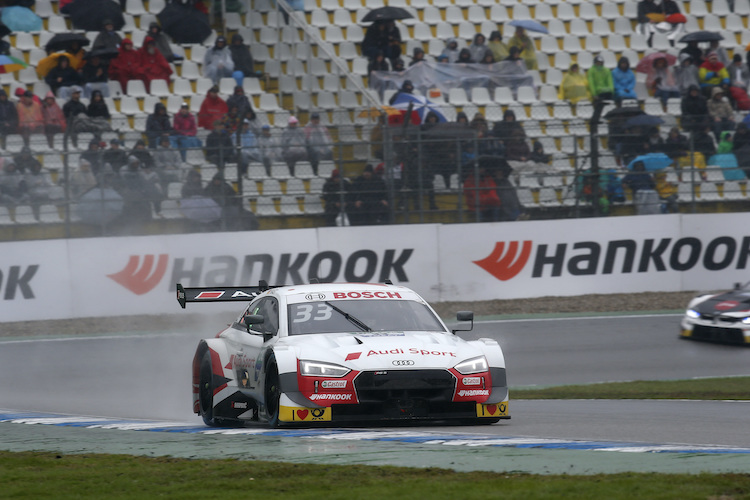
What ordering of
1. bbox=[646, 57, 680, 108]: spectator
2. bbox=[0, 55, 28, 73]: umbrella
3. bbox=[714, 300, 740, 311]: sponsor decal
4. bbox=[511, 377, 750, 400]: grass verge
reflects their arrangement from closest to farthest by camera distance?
bbox=[511, 377, 750, 400]: grass verge < bbox=[714, 300, 740, 311]: sponsor decal < bbox=[0, 55, 28, 73]: umbrella < bbox=[646, 57, 680, 108]: spectator

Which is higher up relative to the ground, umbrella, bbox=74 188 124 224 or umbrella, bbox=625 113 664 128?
umbrella, bbox=625 113 664 128

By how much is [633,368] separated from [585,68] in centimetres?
1129

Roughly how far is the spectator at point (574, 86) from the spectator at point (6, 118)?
403 inches

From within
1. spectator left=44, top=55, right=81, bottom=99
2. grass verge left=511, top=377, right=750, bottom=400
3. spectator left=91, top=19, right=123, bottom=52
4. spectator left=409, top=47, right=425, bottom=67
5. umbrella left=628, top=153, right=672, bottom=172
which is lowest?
grass verge left=511, top=377, right=750, bottom=400

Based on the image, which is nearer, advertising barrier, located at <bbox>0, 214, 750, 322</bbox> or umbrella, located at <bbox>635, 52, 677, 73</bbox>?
advertising barrier, located at <bbox>0, 214, 750, 322</bbox>

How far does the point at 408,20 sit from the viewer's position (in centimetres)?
2341

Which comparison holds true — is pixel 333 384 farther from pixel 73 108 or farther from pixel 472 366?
pixel 73 108

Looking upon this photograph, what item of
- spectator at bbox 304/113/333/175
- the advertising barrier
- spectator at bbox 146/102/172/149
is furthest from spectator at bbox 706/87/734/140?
spectator at bbox 146/102/172/149

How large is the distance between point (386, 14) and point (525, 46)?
9.54 ft

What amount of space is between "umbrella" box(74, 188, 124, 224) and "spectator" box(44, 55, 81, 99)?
287 centimetres

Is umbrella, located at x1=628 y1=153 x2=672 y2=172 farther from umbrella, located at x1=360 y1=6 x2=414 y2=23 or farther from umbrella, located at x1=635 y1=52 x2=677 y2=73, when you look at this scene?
umbrella, located at x1=360 y1=6 x2=414 y2=23

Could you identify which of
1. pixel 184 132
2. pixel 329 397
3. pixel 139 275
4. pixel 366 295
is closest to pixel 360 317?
pixel 366 295

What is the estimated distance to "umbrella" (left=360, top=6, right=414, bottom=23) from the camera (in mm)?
21859

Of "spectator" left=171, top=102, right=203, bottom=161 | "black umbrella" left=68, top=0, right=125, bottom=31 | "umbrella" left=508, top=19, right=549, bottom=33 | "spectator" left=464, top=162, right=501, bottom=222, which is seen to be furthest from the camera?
"umbrella" left=508, top=19, right=549, bottom=33
